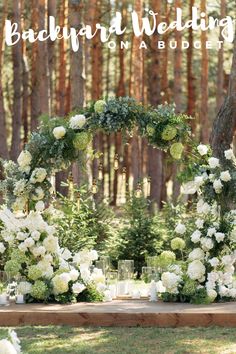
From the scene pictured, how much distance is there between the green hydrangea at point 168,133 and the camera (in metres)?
10.6

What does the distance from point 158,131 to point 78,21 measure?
21.8 feet

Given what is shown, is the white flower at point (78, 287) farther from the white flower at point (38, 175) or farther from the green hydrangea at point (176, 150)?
the green hydrangea at point (176, 150)

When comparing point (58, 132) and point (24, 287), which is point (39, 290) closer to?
point (24, 287)

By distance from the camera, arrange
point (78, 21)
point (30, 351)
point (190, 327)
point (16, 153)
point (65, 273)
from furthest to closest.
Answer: point (16, 153) < point (78, 21) < point (65, 273) < point (190, 327) < point (30, 351)

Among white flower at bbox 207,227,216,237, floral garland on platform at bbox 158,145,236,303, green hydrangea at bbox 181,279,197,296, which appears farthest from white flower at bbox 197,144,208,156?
green hydrangea at bbox 181,279,197,296

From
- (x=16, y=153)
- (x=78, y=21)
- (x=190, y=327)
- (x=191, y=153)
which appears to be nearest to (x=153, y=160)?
(x=16, y=153)

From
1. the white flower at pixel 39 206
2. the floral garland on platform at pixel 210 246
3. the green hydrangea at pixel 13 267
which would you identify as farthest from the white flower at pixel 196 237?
the green hydrangea at pixel 13 267

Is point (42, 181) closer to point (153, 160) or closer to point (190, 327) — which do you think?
point (190, 327)

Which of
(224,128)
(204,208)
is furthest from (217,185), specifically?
(224,128)

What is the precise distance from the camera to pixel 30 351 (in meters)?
8.42

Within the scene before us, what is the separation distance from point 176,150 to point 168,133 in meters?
0.21

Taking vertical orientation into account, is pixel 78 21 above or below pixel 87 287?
above

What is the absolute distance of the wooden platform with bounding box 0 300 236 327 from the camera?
9656 mm

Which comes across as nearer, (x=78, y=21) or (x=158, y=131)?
(x=158, y=131)
